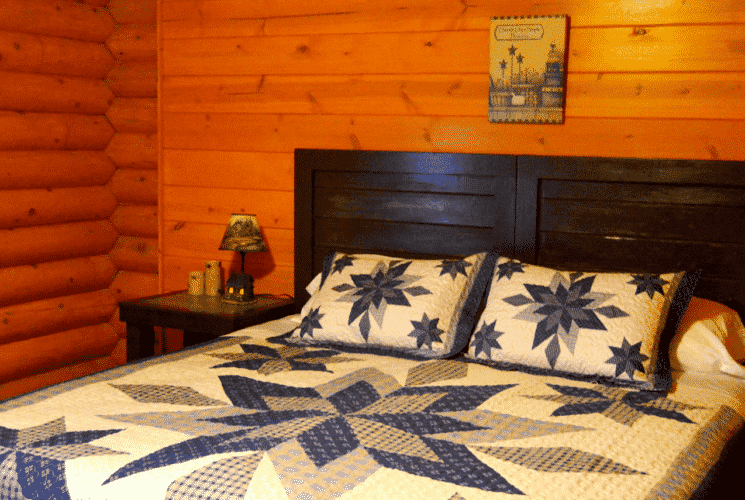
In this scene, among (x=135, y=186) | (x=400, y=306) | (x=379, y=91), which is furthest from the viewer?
(x=135, y=186)

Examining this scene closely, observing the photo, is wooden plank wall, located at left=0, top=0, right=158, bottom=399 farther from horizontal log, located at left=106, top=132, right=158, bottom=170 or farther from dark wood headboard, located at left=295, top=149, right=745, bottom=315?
dark wood headboard, located at left=295, top=149, right=745, bottom=315

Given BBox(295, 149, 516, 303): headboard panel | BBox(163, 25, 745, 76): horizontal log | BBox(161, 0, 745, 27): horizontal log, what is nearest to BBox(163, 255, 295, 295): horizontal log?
BBox(295, 149, 516, 303): headboard panel

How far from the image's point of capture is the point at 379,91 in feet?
9.79

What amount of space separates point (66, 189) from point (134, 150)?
15.1 inches

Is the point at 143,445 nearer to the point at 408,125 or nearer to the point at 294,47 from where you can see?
the point at 408,125

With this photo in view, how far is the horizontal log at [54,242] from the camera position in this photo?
3443 millimetres

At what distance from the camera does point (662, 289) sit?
221 centimetres

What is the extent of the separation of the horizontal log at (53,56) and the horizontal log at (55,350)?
1.27 meters

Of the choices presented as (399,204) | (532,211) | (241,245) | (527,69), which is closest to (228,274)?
(241,245)

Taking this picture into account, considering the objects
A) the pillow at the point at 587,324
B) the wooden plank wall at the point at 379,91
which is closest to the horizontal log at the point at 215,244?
the wooden plank wall at the point at 379,91

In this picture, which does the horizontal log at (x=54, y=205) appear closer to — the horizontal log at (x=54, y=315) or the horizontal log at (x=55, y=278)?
the horizontal log at (x=55, y=278)

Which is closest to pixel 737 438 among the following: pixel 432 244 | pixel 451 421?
pixel 451 421

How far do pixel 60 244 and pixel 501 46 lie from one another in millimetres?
2294

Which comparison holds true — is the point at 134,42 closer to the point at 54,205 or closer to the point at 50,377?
the point at 54,205
